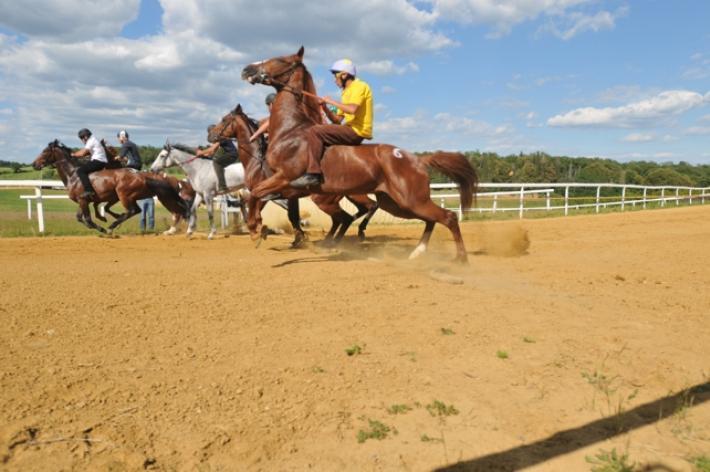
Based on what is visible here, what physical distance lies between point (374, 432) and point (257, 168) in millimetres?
7982

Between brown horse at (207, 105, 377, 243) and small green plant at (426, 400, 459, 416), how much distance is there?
21.5ft

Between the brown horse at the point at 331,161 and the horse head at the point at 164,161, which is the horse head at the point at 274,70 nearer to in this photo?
the brown horse at the point at 331,161

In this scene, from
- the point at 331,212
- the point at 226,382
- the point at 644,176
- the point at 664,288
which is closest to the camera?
the point at 226,382

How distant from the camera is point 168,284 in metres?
5.70

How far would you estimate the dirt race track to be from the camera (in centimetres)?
276

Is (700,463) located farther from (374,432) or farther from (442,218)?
(442,218)

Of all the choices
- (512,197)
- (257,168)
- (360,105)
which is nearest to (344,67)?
(360,105)

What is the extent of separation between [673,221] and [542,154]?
238ft

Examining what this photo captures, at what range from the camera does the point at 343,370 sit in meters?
3.63

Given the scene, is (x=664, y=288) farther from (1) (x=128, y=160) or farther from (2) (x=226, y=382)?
(1) (x=128, y=160)

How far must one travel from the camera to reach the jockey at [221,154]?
1204cm

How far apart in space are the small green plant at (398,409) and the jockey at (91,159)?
1131 cm

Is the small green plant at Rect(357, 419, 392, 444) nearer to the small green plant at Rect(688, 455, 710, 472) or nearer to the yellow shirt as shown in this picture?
the small green plant at Rect(688, 455, 710, 472)

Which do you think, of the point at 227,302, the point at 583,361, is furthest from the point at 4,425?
the point at 583,361
